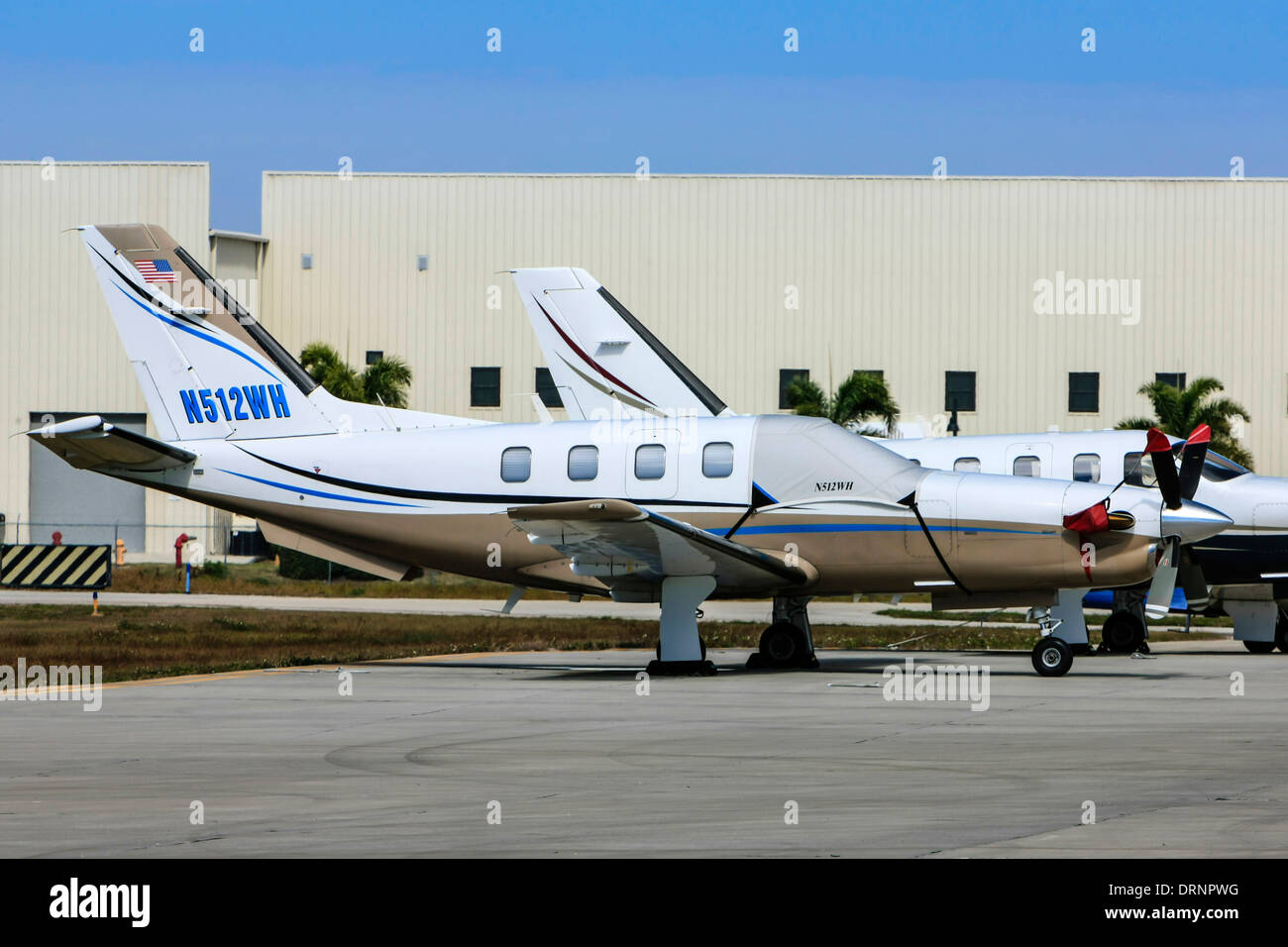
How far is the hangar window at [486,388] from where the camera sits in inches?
2283

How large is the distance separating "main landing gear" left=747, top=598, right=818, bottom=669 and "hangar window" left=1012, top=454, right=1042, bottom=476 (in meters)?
4.82

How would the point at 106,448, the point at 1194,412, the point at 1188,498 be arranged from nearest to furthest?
the point at 1188,498, the point at 106,448, the point at 1194,412

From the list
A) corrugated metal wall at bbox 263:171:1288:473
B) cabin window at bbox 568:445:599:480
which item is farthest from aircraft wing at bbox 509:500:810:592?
corrugated metal wall at bbox 263:171:1288:473

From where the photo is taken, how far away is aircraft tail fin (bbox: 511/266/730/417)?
27.5 metres

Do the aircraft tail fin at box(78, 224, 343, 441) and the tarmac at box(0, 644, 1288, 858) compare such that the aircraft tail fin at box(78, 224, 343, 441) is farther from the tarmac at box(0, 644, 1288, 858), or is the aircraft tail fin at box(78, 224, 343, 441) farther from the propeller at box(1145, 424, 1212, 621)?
the propeller at box(1145, 424, 1212, 621)

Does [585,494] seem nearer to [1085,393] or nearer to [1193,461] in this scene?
[1193,461]

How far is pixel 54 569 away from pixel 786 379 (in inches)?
1062

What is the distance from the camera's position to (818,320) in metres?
57.2

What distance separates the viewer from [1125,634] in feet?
74.7

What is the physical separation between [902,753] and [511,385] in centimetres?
4729

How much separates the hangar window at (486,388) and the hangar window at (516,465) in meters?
38.6

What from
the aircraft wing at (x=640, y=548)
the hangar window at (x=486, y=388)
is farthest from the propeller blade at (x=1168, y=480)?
the hangar window at (x=486, y=388)

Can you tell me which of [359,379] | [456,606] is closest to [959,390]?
[359,379]
